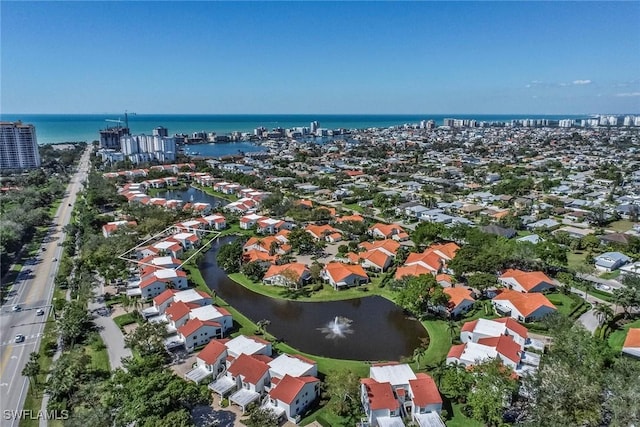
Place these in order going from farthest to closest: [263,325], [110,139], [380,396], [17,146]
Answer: [110,139], [17,146], [263,325], [380,396]

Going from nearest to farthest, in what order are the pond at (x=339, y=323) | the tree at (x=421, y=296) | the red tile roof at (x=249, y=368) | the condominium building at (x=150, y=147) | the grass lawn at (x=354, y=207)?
1. the red tile roof at (x=249, y=368)
2. the pond at (x=339, y=323)
3. the tree at (x=421, y=296)
4. the grass lawn at (x=354, y=207)
5. the condominium building at (x=150, y=147)

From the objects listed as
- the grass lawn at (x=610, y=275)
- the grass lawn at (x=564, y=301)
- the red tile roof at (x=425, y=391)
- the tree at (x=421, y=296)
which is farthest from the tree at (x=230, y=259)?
the grass lawn at (x=610, y=275)

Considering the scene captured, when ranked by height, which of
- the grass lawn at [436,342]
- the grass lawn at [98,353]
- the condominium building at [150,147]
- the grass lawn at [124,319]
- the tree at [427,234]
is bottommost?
the grass lawn at [436,342]

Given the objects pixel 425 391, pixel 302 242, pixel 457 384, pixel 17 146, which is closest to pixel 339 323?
pixel 425 391

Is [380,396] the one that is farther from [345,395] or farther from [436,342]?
[436,342]

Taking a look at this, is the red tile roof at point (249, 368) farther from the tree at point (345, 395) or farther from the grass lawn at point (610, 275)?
the grass lawn at point (610, 275)

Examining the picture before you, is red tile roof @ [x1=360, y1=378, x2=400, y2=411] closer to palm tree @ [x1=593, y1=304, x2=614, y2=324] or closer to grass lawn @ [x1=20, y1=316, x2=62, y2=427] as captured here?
grass lawn @ [x1=20, y1=316, x2=62, y2=427]
